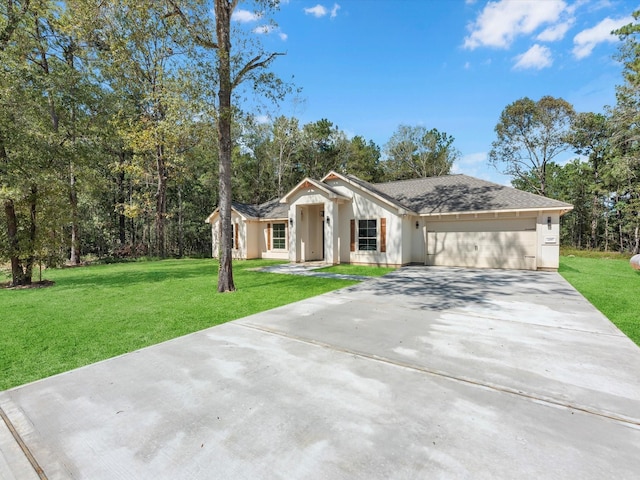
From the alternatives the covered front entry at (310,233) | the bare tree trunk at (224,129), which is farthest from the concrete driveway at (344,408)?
the covered front entry at (310,233)

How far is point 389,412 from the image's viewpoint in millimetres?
2604

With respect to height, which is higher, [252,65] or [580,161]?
[580,161]

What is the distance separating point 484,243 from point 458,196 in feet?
8.82

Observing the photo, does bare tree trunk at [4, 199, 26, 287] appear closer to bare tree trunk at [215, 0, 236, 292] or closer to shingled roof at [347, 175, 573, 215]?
bare tree trunk at [215, 0, 236, 292]

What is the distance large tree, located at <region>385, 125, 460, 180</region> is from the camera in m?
35.4

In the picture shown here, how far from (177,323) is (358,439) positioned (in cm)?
417

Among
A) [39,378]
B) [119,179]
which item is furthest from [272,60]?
[119,179]

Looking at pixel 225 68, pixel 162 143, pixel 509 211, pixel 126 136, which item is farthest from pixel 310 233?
pixel 126 136

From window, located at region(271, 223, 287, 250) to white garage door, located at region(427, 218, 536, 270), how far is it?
27.1 ft

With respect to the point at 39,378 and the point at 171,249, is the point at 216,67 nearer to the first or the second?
the point at 39,378

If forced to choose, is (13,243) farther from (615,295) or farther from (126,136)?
(615,295)

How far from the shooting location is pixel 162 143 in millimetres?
16859

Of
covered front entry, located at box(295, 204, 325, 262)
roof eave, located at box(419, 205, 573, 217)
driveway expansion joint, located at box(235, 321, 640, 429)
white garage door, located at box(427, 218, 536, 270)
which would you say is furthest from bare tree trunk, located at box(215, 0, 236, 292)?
white garage door, located at box(427, 218, 536, 270)

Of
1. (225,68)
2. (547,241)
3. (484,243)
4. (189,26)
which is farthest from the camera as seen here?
(484,243)
